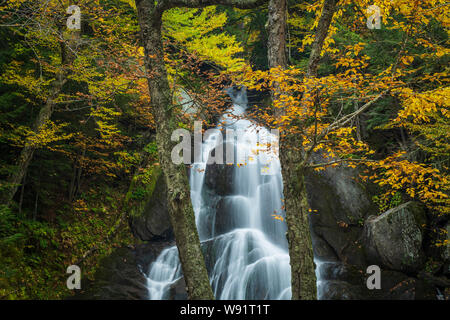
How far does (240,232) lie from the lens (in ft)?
31.1

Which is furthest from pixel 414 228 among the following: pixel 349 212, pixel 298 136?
pixel 298 136

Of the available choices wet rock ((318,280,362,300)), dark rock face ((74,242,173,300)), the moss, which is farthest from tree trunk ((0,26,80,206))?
wet rock ((318,280,362,300))

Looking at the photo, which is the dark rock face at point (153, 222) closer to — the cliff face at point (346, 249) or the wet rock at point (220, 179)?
the cliff face at point (346, 249)

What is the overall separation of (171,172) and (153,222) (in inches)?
260

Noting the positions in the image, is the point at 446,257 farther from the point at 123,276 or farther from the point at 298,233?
the point at 123,276

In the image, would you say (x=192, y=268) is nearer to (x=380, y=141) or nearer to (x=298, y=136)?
(x=298, y=136)

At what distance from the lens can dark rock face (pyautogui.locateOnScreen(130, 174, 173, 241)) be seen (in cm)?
980

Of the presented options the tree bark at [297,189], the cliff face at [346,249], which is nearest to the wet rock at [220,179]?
the cliff face at [346,249]

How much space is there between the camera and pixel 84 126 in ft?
28.6

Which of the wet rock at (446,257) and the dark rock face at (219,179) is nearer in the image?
the wet rock at (446,257)

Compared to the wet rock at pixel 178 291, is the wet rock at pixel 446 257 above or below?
above

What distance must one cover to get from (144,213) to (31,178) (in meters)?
3.70

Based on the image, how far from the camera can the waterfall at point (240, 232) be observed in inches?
307

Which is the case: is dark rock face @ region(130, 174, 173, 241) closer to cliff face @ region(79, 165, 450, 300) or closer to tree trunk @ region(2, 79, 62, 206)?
cliff face @ region(79, 165, 450, 300)
